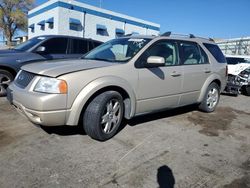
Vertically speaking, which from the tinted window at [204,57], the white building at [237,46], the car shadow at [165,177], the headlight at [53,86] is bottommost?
the car shadow at [165,177]

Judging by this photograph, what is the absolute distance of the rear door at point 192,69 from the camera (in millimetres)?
A: 5207

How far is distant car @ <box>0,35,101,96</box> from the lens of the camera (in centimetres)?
638

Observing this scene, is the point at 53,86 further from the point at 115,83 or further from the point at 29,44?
the point at 29,44

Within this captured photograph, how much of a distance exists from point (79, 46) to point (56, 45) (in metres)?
0.74

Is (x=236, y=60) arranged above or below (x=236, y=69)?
above

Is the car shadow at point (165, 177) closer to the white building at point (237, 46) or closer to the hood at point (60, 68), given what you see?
the hood at point (60, 68)

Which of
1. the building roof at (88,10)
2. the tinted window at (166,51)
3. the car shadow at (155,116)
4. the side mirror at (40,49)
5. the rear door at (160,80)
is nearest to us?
the rear door at (160,80)

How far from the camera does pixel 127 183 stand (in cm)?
285

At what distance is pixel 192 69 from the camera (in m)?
5.34

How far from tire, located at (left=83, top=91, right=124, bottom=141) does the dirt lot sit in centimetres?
16

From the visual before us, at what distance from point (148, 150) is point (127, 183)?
980 mm

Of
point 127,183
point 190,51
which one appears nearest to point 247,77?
point 190,51

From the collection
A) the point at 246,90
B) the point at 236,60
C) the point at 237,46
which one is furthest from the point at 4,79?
the point at 237,46

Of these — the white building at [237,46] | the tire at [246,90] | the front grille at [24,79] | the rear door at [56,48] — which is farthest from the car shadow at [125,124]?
the white building at [237,46]
